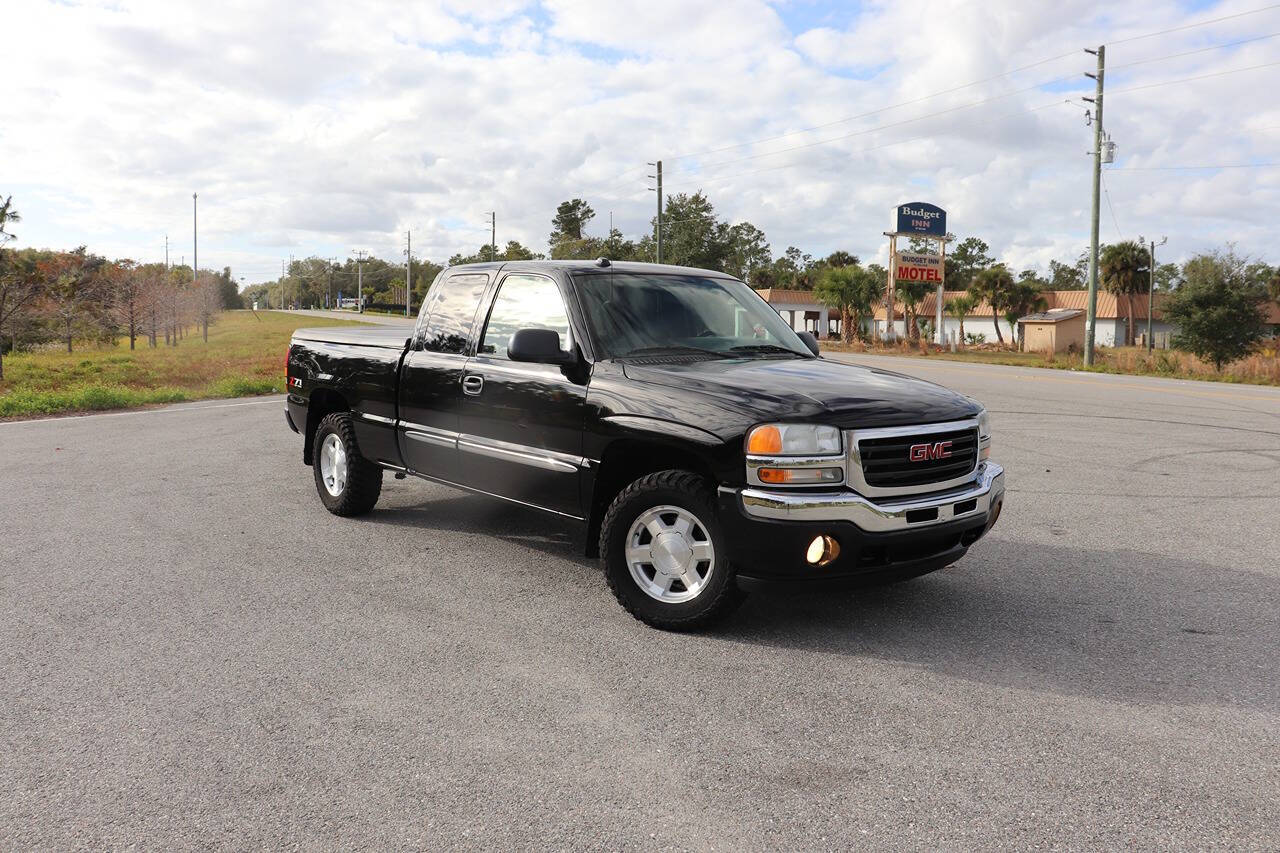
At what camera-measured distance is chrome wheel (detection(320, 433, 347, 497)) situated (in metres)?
7.51

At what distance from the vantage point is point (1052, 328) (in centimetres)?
7412

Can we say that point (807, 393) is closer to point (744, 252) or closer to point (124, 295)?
point (124, 295)

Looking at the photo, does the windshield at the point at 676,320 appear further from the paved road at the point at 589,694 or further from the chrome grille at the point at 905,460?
the paved road at the point at 589,694

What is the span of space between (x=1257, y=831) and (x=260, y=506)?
702 cm

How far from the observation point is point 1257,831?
3.01 meters

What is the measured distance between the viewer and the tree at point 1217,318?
119 ft

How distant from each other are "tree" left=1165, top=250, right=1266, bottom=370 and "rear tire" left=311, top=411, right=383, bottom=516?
118 ft

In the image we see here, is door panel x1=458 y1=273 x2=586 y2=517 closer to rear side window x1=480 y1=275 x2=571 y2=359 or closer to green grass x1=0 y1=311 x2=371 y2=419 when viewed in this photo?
rear side window x1=480 y1=275 x2=571 y2=359

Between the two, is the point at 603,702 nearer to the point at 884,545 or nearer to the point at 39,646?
the point at 884,545

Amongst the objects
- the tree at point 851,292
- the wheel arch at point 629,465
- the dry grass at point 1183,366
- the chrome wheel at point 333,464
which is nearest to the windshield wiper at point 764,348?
the wheel arch at point 629,465

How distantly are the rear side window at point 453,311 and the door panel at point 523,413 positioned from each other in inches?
9.3

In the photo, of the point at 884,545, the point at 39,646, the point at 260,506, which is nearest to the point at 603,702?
the point at 884,545

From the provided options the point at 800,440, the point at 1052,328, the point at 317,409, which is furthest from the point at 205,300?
the point at 800,440

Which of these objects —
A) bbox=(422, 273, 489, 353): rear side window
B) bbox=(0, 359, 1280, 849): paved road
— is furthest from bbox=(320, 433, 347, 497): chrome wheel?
bbox=(422, 273, 489, 353): rear side window
